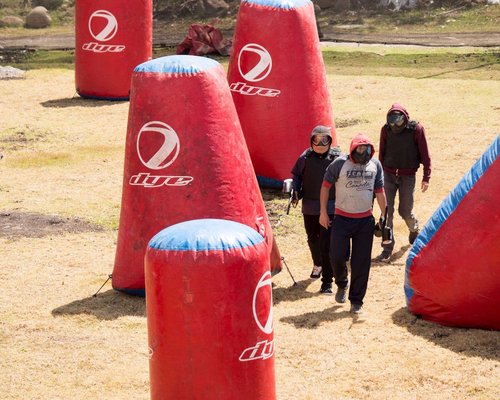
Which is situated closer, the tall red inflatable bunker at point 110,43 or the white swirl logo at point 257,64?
the white swirl logo at point 257,64

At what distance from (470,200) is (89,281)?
3810 millimetres

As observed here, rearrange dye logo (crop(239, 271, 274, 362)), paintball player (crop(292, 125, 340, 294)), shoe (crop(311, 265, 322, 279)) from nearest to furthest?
dye logo (crop(239, 271, 274, 362)) < paintball player (crop(292, 125, 340, 294)) < shoe (crop(311, 265, 322, 279))

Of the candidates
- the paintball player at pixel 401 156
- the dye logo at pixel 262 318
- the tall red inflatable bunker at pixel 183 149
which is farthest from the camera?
the paintball player at pixel 401 156

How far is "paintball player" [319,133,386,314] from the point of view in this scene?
31.6ft

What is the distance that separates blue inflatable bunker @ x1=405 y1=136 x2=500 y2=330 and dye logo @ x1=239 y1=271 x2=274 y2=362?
2.42m

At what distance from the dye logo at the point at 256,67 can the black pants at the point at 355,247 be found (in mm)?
4868

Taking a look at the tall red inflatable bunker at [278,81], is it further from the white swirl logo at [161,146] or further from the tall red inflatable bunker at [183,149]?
the white swirl logo at [161,146]

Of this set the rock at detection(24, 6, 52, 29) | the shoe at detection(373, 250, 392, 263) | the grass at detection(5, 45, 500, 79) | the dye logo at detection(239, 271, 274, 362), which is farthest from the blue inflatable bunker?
the rock at detection(24, 6, 52, 29)

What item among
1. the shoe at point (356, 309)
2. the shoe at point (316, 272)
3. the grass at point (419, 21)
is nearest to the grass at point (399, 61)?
the grass at point (419, 21)

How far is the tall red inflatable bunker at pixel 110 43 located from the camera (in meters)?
21.5

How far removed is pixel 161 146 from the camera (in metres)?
10.2

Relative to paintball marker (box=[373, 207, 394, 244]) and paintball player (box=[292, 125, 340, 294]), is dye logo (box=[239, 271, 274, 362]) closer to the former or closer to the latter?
paintball marker (box=[373, 207, 394, 244])

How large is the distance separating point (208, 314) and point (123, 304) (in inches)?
134

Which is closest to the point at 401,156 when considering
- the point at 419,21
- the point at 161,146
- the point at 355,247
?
the point at 355,247
